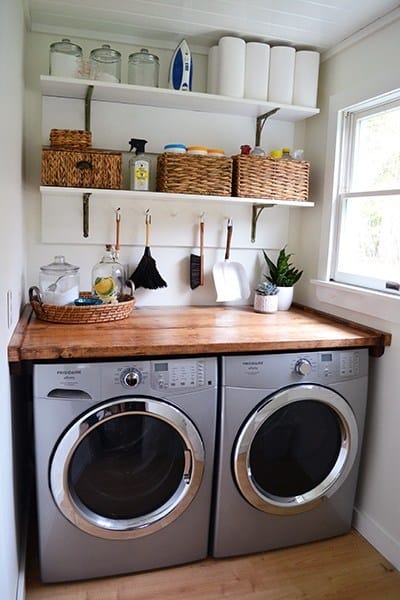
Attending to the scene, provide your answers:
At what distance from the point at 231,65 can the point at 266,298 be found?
1114 mm

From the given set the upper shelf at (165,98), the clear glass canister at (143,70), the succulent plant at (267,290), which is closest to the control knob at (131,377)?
the succulent plant at (267,290)

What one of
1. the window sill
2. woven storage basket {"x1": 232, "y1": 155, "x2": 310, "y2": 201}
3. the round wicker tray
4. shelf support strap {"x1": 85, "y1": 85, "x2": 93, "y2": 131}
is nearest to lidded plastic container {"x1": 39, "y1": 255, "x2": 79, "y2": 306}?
the round wicker tray

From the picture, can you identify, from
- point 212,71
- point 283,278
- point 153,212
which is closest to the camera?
point 212,71

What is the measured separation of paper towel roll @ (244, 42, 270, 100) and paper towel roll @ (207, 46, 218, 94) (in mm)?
143

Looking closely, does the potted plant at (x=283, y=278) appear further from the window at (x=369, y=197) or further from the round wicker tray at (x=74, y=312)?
the round wicker tray at (x=74, y=312)

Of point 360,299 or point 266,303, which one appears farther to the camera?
point 266,303

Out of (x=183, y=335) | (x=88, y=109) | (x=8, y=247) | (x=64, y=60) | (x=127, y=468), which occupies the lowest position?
(x=127, y=468)

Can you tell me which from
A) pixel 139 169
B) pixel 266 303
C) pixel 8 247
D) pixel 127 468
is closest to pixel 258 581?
pixel 127 468

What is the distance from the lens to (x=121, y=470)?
176 cm

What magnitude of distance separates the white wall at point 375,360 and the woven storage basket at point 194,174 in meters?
0.55

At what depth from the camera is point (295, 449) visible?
1.95 metres

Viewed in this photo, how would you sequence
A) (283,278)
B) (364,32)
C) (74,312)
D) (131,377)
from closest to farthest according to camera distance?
1. (131,377)
2. (74,312)
3. (364,32)
4. (283,278)

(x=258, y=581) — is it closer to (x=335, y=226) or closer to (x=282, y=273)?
(x=282, y=273)

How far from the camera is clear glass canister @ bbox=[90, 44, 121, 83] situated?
6.52 feet
